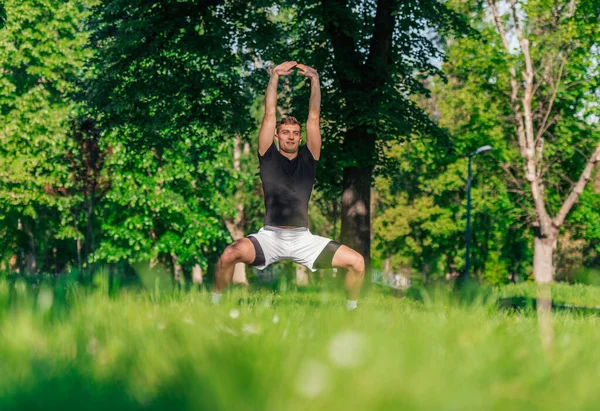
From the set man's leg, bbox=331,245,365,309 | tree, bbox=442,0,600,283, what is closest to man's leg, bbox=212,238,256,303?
man's leg, bbox=331,245,365,309

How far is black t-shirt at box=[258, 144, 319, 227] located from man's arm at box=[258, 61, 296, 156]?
105 mm

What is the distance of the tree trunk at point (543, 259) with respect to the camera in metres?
31.6

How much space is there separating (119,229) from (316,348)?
89.6 ft

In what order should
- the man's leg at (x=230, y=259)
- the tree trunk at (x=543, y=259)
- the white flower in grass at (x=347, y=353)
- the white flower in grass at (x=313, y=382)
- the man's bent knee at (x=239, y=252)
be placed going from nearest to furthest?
the white flower in grass at (x=313, y=382), the white flower in grass at (x=347, y=353), the man's leg at (x=230, y=259), the man's bent knee at (x=239, y=252), the tree trunk at (x=543, y=259)

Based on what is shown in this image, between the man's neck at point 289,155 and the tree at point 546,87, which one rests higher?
the tree at point 546,87

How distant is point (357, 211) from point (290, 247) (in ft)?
31.5

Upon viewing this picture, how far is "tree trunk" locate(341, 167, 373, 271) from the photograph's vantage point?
1566 centimetres

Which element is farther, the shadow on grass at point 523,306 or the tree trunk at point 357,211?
the tree trunk at point 357,211

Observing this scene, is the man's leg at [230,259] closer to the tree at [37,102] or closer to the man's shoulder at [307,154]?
the man's shoulder at [307,154]

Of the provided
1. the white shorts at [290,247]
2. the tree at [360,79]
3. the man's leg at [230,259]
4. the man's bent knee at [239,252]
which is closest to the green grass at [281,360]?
the man's leg at [230,259]

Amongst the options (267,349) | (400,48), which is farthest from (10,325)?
(400,48)

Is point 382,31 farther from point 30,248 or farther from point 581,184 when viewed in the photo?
point 30,248

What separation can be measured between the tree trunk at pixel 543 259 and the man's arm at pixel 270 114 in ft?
Answer: 90.2

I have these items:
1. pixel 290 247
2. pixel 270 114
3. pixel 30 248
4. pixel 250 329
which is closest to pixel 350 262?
pixel 290 247
